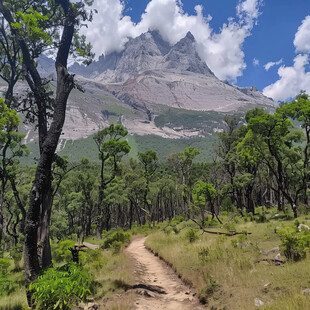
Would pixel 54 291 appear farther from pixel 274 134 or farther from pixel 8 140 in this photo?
pixel 274 134

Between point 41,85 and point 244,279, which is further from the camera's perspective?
point 41,85

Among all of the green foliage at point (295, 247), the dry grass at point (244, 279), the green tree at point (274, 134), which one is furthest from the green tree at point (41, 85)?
the green tree at point (274, 134)

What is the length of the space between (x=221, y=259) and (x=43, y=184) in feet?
23.1

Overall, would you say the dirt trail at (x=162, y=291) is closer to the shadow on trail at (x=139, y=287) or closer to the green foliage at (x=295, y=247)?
the shadow on trail at (x=139, y=287)

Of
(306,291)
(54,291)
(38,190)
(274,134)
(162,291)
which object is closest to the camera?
(54,291)

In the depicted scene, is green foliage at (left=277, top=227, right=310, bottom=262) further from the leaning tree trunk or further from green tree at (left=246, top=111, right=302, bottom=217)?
green tree at (left=246, top=111, right=302, bottom=217)

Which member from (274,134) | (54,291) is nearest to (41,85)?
(54,291)

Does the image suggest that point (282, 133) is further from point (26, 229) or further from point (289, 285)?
point (26, 229)

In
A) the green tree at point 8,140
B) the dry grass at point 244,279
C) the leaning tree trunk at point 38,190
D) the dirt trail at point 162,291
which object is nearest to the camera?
the dry grass at point 244,279

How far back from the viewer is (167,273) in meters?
10.5

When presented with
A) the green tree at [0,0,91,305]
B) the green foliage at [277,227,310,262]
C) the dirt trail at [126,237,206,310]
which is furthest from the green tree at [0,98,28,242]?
the green foliage at [277,227,310,262]

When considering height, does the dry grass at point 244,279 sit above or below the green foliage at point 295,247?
below

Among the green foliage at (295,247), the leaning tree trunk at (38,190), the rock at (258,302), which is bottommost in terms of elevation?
the rock at (258,302)

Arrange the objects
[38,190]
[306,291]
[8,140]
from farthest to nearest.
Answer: [8,140], [38,190], [306,291]
